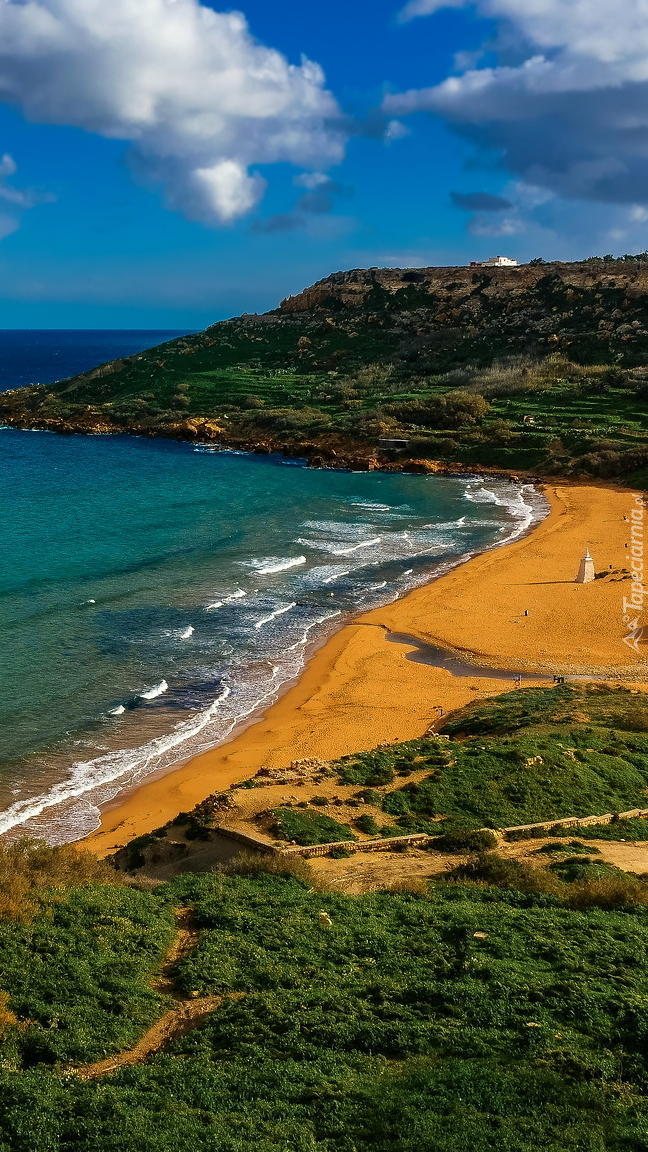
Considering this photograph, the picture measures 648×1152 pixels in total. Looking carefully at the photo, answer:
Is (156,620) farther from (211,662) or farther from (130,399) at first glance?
(130,399)

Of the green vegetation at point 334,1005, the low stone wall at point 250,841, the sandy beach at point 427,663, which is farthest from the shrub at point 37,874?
the sandy beach at point 427,663

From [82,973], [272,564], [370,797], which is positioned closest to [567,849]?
[370,797]

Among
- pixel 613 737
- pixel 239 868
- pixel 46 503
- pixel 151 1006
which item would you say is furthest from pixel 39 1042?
pixel 46 503

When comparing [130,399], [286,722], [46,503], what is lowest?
[286,722]

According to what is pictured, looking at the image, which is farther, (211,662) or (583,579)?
(583,579)

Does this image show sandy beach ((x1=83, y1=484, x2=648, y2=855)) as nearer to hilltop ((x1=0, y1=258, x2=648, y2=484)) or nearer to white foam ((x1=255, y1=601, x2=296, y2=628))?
white foam ((x1=255, y1=601, x2=296, y2=628))

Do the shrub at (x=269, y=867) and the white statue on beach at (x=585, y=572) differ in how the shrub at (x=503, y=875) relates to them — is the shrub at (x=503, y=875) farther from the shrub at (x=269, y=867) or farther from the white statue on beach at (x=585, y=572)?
the white statue on beach at (x=585, y=572)

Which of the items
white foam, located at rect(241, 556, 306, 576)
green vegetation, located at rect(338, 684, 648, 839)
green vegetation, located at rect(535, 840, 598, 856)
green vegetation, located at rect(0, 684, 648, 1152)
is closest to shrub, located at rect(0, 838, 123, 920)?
green vegetation, located at rect(0, 684, 648, 1152)
